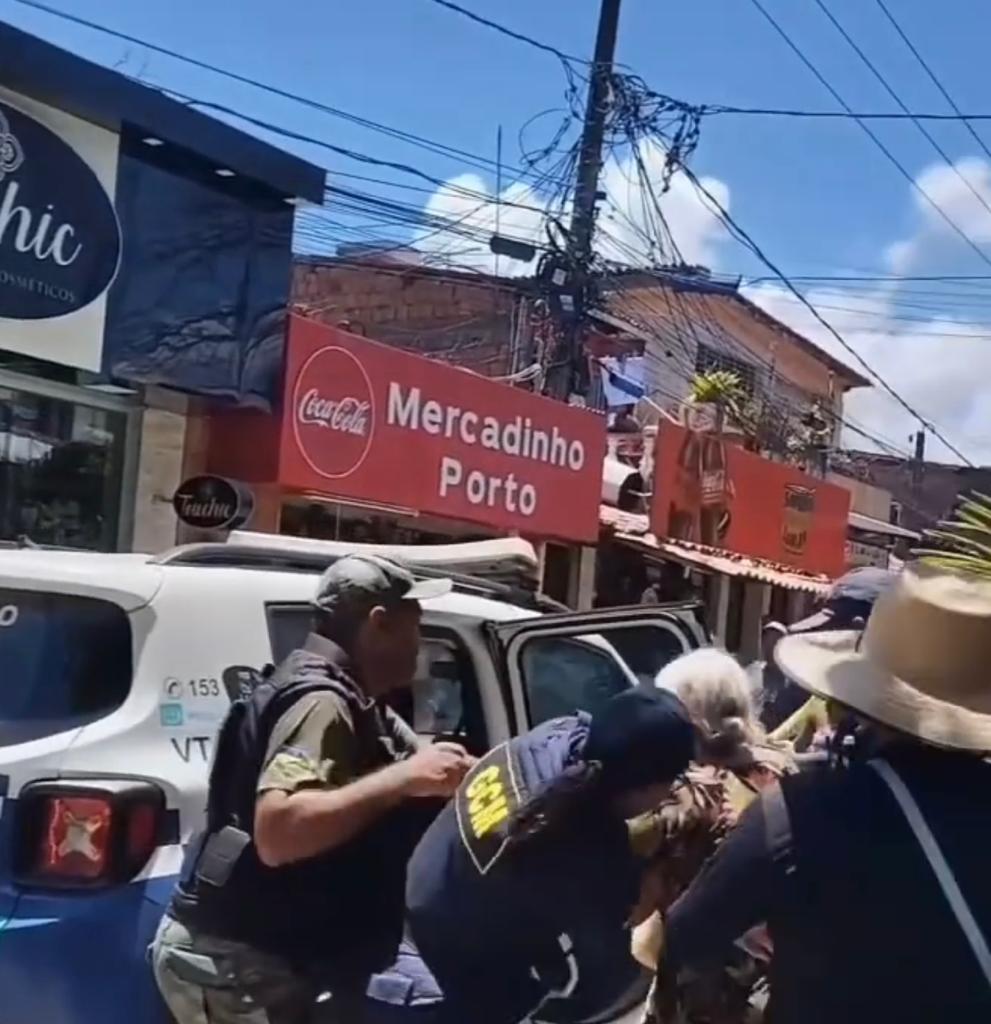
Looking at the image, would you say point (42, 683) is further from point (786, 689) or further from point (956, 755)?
point (786, 689)

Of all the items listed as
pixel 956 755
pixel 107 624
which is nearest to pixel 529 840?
pixel 956 755

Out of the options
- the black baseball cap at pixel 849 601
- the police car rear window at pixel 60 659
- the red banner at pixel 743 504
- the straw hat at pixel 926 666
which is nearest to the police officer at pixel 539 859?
the straw hat at pixel 926 666

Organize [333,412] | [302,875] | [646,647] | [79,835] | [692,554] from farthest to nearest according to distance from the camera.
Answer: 1. [692,554]
2. [333,412]
3. [646,647]
4. [79,835]
5. [302,875]

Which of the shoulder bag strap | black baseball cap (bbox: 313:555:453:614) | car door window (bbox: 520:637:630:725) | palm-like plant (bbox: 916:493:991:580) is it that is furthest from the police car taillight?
palm-like plant (bbox: 916:493:991:580)

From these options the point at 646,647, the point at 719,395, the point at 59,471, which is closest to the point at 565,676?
the point at 646,647

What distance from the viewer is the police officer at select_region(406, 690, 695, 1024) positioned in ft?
9.19

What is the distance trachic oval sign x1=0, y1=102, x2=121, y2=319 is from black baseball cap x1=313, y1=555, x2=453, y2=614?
21.3 ft

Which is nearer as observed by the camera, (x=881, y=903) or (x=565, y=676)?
(x=881, y=903)

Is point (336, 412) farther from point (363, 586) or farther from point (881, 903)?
point (881, 903)

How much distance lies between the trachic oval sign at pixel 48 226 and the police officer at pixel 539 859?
22.8ft

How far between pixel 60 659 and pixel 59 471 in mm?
6589

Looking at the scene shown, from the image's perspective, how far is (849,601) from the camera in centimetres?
486

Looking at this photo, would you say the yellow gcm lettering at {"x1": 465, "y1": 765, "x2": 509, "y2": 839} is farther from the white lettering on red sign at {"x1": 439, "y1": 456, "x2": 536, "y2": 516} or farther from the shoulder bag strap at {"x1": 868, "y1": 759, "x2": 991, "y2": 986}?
the white lettering on red sign at {"x1": 439, "y1": 456, "x2": 536, "y2": 516}

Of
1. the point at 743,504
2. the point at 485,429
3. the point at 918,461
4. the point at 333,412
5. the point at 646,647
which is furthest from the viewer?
the point at 918,461
